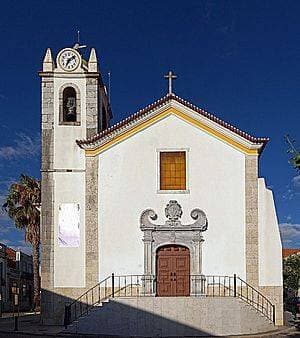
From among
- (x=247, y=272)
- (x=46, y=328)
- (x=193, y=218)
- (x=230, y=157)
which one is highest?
(x=230, y=157)

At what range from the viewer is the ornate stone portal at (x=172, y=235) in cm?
2552

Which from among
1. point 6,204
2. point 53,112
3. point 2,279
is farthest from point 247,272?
point 2,279

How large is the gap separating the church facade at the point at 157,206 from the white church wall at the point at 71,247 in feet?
0.13

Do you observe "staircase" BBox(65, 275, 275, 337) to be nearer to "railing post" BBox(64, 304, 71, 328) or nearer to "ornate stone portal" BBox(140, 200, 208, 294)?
"railing post" BBox(64, 304, 71, 328)

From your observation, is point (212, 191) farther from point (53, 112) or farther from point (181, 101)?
point (53, 112)

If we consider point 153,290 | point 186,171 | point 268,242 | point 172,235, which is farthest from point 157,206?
point 268,242

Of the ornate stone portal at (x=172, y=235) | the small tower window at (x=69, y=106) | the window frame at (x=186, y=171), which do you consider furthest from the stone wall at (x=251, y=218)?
the small tower window at (x=69, y=106)

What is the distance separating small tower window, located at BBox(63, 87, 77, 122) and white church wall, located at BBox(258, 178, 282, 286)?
801 centimetres

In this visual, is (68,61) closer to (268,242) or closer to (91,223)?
(91,223)

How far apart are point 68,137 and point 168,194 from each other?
15.4ft

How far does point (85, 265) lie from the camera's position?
84.6 ft

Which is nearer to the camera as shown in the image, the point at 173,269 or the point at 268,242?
the point at 268,242

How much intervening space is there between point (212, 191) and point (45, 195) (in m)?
6.55

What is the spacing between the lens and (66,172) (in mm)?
26688
